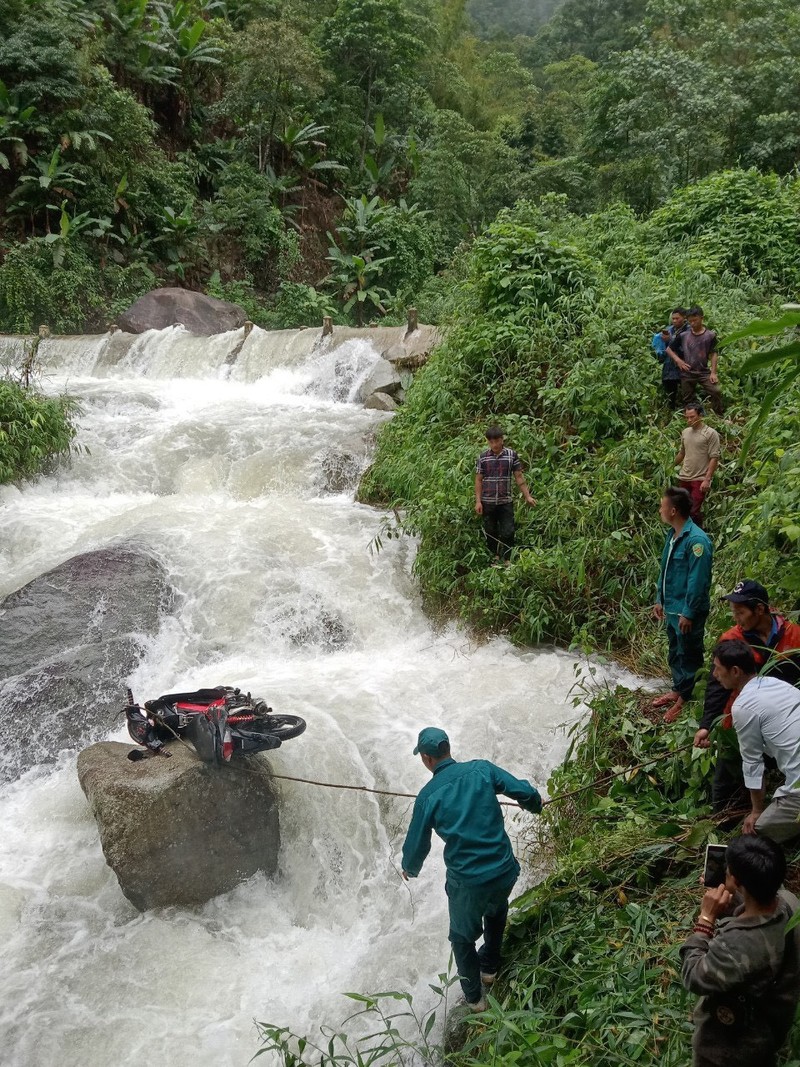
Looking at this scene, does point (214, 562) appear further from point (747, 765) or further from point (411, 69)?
point (411, 69)

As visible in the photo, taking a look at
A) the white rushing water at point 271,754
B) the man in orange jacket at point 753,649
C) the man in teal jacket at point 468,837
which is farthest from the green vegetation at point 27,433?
the man in orange jacket at point 753,649

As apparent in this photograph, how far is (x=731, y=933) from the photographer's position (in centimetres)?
230

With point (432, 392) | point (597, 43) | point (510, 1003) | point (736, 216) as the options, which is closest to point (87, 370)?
point (432, 392)

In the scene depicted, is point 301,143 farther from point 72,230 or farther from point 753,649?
point 753,649

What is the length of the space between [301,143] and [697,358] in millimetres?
21523

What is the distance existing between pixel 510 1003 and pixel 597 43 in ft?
154

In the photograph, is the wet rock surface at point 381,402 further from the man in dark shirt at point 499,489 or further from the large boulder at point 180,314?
the large boulder at point 180,314

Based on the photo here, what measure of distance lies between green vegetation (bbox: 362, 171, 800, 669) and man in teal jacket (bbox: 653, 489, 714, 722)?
0.45 metres

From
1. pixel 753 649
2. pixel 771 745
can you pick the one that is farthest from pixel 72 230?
pixel 771 745

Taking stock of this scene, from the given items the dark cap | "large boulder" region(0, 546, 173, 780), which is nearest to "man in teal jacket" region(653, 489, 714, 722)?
the dark cap

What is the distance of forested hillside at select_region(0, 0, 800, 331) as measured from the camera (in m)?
17.2

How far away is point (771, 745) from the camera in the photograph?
10.1 ft

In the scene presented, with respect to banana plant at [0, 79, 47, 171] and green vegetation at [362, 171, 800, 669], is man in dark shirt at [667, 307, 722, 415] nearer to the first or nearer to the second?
green vegetation at [362, 171, 800, 669]

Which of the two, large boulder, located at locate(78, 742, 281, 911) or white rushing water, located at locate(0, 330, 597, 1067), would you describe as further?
large boulder, located at locate(78, 742, 281, 911)
